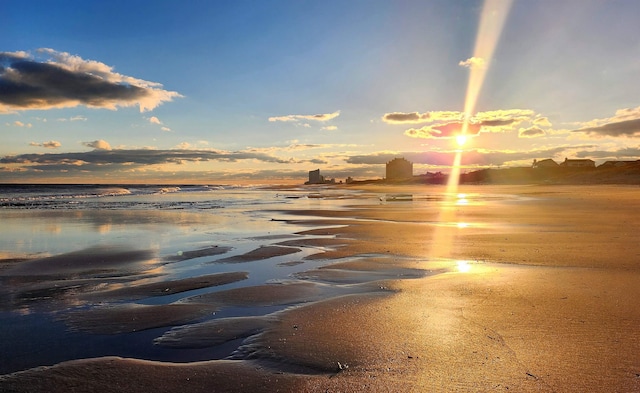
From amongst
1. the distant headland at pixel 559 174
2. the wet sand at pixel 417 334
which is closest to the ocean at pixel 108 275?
the wet sand at pixel 417 334

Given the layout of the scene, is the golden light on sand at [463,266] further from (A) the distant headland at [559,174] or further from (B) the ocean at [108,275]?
(A) the distant headland at [559,174]

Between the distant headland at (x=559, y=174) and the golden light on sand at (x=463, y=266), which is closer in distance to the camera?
the golden light on sand at (x=463, y=266)

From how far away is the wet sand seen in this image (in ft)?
13.1

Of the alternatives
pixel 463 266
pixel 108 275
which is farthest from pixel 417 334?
pixel 108 275

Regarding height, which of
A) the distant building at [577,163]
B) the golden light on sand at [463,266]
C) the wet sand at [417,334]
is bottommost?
the golden light on sand at [463,266]

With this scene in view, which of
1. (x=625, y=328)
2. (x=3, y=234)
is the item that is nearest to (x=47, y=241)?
(x=3, y=234)

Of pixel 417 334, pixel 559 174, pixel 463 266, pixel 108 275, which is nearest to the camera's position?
pixel 417 334

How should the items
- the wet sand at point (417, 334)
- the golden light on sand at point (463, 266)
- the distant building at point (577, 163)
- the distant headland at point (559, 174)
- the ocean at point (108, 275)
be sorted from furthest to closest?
the distant building at point (577, 163) < the distant headland at point (559, 174) < the golden light on sand at point (463, 266) < the ocean at point (108, 275) < the wet sand at point (417, 334)

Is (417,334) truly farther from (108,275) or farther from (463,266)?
(108,275)

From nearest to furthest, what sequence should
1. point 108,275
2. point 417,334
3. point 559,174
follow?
point 417,334 → point 108,275 → point 559,174

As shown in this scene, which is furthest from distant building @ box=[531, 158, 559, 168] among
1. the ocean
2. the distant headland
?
the ocean

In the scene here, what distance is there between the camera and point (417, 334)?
5176 mm

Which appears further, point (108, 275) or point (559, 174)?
point (559, 174)

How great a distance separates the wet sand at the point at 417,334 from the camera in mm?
3986
